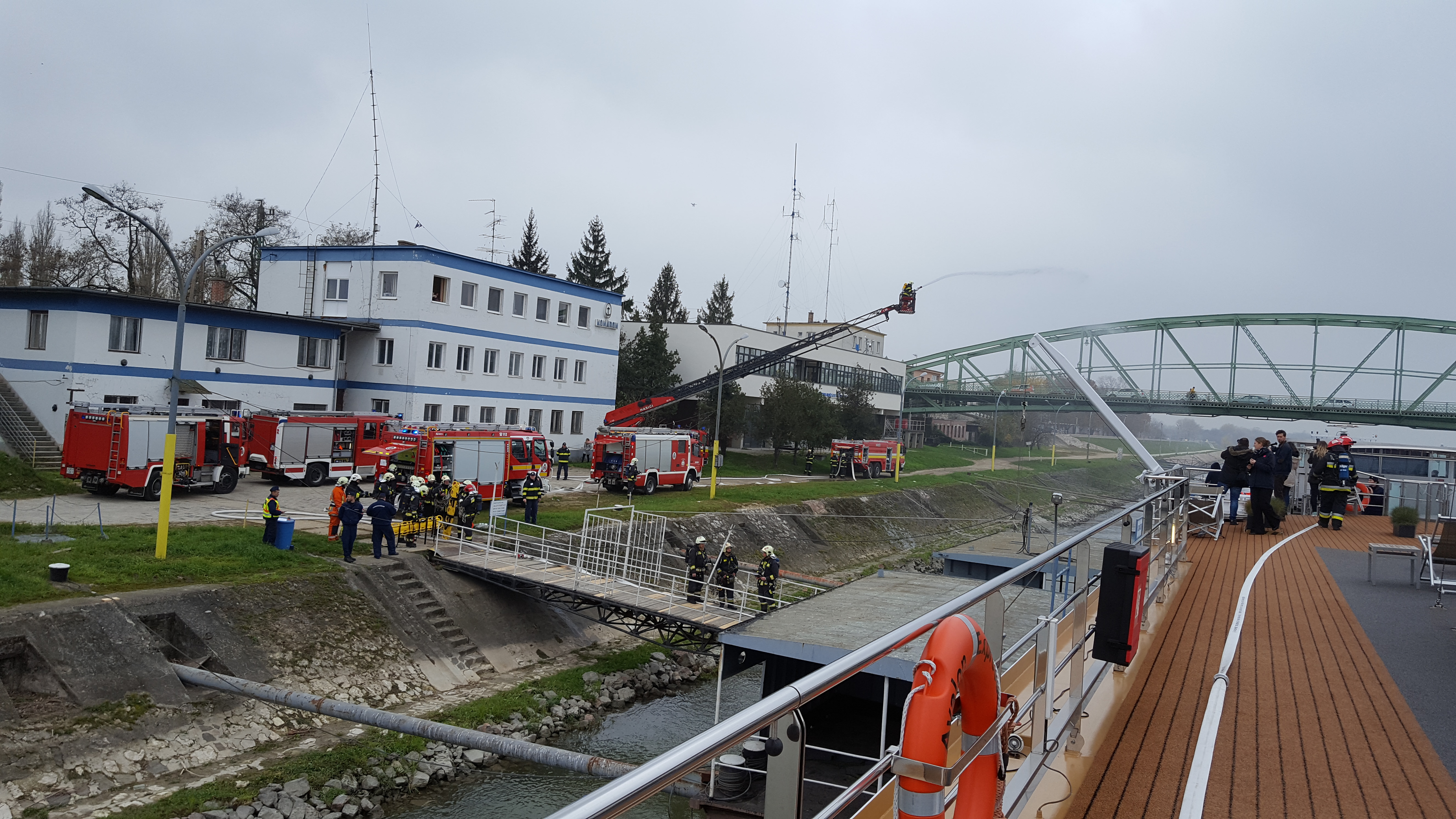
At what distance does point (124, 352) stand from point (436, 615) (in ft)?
56.9

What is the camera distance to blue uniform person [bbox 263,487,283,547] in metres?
18.0

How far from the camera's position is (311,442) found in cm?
2745

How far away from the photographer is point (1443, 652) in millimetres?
7164

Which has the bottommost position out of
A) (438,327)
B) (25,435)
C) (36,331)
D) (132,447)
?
(25,435)

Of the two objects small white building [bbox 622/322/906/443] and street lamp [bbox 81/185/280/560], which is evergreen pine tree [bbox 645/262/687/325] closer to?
small white building [bbox 622/322/906/443]

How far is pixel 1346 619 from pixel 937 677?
7963mm

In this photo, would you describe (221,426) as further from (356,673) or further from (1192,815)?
(1192,815)

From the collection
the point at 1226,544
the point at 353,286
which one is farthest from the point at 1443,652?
the point at 353,286

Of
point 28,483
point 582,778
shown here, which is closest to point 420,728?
point 582,778

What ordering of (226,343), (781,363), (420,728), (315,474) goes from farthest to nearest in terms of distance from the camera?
(781,363) → (226,343) → (315,474) → (420,728)

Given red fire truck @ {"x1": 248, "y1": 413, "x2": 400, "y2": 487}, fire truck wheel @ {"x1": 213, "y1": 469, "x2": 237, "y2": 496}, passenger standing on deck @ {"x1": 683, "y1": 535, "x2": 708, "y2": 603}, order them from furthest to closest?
1. red fire truck @ {"x1": 248, "y1": 413, "x2": 400, "y2": 487}
2. fire truck wheel @ {"x1": 213, "y1": 469, "x2": 237, "y2": 496}
3. passenger standing on deck @ {"x1": 683, "y1": 535, "x2": 708, "y2": 603}

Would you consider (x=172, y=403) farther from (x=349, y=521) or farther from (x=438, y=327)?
(x=438, y=327)

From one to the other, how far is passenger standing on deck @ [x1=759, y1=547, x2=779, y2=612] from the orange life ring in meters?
15.6

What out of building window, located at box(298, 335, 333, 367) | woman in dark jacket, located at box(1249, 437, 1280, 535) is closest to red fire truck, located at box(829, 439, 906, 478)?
building window, located at box(298, 335, 333, 367)
